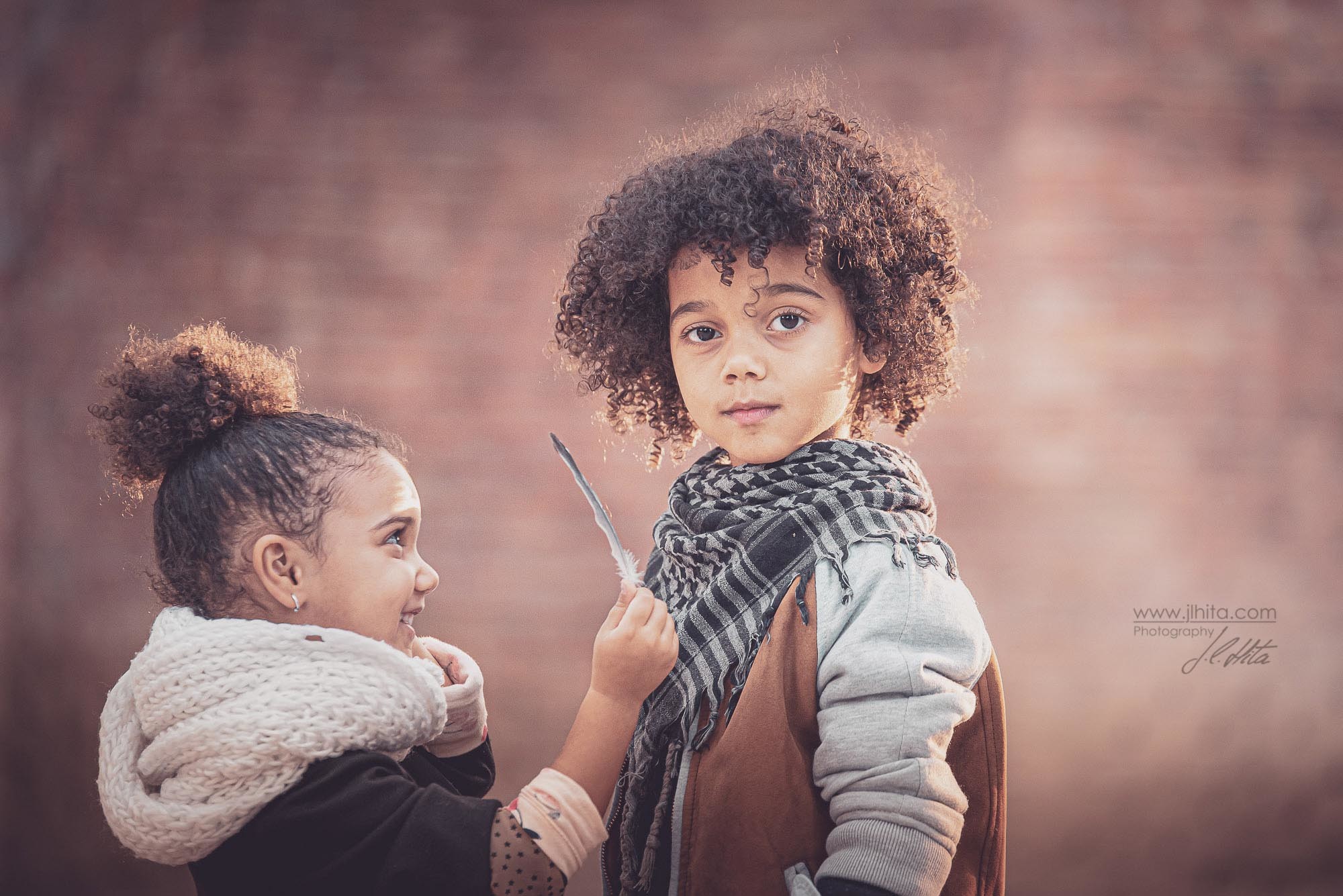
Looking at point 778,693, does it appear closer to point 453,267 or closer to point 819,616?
point 819,616

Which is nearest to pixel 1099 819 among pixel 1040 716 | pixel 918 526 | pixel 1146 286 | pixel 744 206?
pixel 1040 716

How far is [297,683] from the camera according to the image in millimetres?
1109

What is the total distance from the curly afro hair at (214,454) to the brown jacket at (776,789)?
54cm

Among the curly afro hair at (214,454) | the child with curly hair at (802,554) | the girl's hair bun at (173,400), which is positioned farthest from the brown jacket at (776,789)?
the girl's hair bun at (173,400)

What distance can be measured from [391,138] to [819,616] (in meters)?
2.13

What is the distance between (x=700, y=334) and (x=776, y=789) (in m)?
0.57

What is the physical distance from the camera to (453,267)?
2.85 meters

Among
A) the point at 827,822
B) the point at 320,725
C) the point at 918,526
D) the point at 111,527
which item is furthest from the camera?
the point at 111,527

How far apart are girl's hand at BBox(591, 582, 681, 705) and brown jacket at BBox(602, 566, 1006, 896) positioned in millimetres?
89

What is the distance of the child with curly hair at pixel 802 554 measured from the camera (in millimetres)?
1121

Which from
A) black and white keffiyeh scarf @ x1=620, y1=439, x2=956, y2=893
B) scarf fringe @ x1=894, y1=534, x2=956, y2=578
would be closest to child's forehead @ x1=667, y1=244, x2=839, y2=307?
black and white keffiyeh scarf @ x1=620, y1=439, x2=956, y2=893

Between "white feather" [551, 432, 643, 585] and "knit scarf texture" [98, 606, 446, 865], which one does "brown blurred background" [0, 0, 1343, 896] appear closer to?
"white feather" [551, 432, 643, 585]

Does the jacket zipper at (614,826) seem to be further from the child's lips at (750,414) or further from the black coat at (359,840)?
the child's lips at (750,414)

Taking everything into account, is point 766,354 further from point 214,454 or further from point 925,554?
point 214,454
